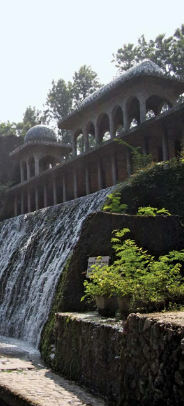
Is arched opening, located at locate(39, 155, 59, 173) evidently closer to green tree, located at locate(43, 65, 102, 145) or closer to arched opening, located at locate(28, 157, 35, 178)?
arched opening, located at locate(28, 157, 35, 178)

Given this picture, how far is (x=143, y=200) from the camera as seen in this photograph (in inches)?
432

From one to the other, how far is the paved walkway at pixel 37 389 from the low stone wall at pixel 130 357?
0.60ft

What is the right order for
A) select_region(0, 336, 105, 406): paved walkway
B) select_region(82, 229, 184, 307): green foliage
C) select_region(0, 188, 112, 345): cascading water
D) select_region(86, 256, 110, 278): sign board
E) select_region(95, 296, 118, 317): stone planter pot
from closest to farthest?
1. select_region(0, 336, 105, 406): paved walkway
2. select_region(82, 229, 184, 307): green foliage
3. select_region(95, 296, 118, 317): stone planter pot
4. select_region(86, 256, 110, 278): sign board
5. select_region(0, 188, 112, 345): cascading water

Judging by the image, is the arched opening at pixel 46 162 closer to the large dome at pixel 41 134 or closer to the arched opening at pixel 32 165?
the arched opening at pixel 32 165

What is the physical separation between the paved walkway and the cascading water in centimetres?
270

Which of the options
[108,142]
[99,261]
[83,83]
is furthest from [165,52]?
[99,261]

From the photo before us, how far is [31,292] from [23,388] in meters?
5.59

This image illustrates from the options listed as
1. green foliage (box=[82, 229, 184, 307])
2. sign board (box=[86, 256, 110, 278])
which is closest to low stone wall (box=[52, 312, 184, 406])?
green foliage (box=[82, 229, 184, 307])

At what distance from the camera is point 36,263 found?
1201 cm

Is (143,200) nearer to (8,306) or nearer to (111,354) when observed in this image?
(8,306)

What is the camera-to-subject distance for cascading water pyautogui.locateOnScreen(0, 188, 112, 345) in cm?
998

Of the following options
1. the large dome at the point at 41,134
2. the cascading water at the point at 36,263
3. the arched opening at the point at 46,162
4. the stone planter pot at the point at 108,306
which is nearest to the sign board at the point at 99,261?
the stone planter pot at the point at 108,306

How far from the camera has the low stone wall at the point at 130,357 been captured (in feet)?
12.4

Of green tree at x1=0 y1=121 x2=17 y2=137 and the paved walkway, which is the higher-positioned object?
green tree at x1=0 y1=121 x2=17 y2=137
